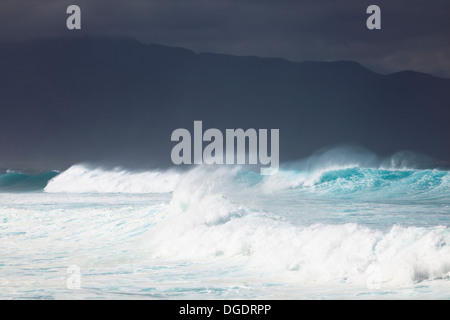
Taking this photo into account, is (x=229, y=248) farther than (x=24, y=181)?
No

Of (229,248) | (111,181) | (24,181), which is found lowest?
(229,248)

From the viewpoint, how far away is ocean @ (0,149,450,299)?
26.1 ft

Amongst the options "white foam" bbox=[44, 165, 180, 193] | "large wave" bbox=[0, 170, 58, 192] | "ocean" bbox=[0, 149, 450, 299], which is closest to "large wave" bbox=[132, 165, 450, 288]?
"ocean" bbox=[0, 149, 450, 299]

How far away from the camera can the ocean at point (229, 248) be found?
796cm

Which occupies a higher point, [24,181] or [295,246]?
[24,181]

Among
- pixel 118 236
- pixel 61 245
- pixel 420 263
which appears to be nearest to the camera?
pixel 420 263

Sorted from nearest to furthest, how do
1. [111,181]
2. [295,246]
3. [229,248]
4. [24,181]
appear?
[295,246], [229,248], [111,181], [24,181]

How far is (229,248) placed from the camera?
11125 millimetres

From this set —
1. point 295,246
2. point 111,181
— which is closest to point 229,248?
point 295,246

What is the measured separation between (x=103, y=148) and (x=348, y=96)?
37437 mm

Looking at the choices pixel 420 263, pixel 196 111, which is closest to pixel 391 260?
pixel 420 263

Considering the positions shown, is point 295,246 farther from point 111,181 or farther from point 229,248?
point 111,181
